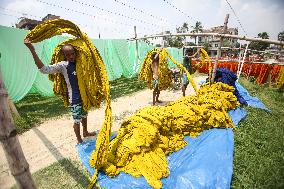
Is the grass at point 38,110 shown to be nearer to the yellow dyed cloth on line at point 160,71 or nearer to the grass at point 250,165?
the yellow dyed cloth on line at point 160,71

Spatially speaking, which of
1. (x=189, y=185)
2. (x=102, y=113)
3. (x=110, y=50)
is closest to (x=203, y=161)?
(x=189, y=185)

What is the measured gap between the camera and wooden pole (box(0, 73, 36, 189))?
1867mm

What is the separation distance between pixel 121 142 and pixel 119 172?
0.47 metres

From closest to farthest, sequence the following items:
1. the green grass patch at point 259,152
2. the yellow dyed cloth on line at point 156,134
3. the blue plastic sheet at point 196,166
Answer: the blue plastic sheet at point 196,166 < the green grass patch at point 259,152 < the yellow dyed cloth on line at point 156,134

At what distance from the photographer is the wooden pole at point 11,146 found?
6.13 ft

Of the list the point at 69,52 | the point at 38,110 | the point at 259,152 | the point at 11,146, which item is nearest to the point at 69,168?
the point at 69,52

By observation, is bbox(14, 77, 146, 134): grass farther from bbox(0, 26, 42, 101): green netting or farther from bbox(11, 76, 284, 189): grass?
bbox(11, 76, 284, 189): grass

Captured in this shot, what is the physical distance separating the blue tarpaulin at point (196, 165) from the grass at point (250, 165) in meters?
0.18

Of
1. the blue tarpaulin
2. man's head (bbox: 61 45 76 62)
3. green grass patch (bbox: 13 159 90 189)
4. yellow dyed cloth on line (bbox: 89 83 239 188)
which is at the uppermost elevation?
man's head (bbox: 61 45 76 62)

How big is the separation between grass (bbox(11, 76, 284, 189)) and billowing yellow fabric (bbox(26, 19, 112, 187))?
1.73 feet

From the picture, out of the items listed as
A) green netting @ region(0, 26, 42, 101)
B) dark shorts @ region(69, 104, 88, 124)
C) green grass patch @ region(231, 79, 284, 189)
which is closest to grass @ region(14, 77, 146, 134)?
green netting @ region(0, 26, 42, 101)

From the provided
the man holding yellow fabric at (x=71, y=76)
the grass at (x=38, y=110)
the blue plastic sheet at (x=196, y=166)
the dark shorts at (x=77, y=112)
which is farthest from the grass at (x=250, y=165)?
the grass at (x=38, y=110)

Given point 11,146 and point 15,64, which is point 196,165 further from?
point 15,64

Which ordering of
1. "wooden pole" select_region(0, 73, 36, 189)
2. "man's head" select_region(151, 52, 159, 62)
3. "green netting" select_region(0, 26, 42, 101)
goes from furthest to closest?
1. "man's head" select_region(151, 52, 159, 62)
2. "green netting" select_region(0, 26, 42, 101)
3. "wooden pole" select_region(0, 73, 36, 189)
